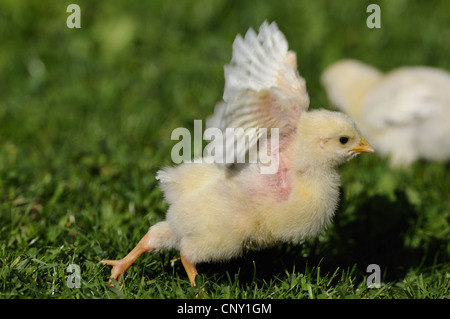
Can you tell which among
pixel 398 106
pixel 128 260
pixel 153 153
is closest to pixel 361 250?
pixel 128 260

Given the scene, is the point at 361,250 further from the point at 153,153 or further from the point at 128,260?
the point at 153,153

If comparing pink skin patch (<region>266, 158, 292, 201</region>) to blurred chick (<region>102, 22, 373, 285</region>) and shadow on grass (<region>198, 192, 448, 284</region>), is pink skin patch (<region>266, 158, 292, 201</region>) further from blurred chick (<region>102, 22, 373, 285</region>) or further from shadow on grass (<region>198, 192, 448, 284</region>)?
shadow on grass (<region>198, 192, 448, 284</region>)

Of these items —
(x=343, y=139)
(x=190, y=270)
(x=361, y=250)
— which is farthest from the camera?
(x=361, y=250)

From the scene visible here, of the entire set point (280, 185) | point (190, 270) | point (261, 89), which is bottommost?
point (190, 270)

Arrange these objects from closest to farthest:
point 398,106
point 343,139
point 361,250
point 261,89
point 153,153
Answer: point 261,89 → point 343,139 → point 361,250 → point 153,153 → point 398,106

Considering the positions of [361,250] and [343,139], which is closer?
[343,139]

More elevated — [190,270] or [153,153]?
[153,153]

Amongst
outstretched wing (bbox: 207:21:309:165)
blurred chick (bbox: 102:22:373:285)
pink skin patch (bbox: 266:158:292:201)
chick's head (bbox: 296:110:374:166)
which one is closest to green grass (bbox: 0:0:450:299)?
blurred chick (bbox: 102:22:373:285)
